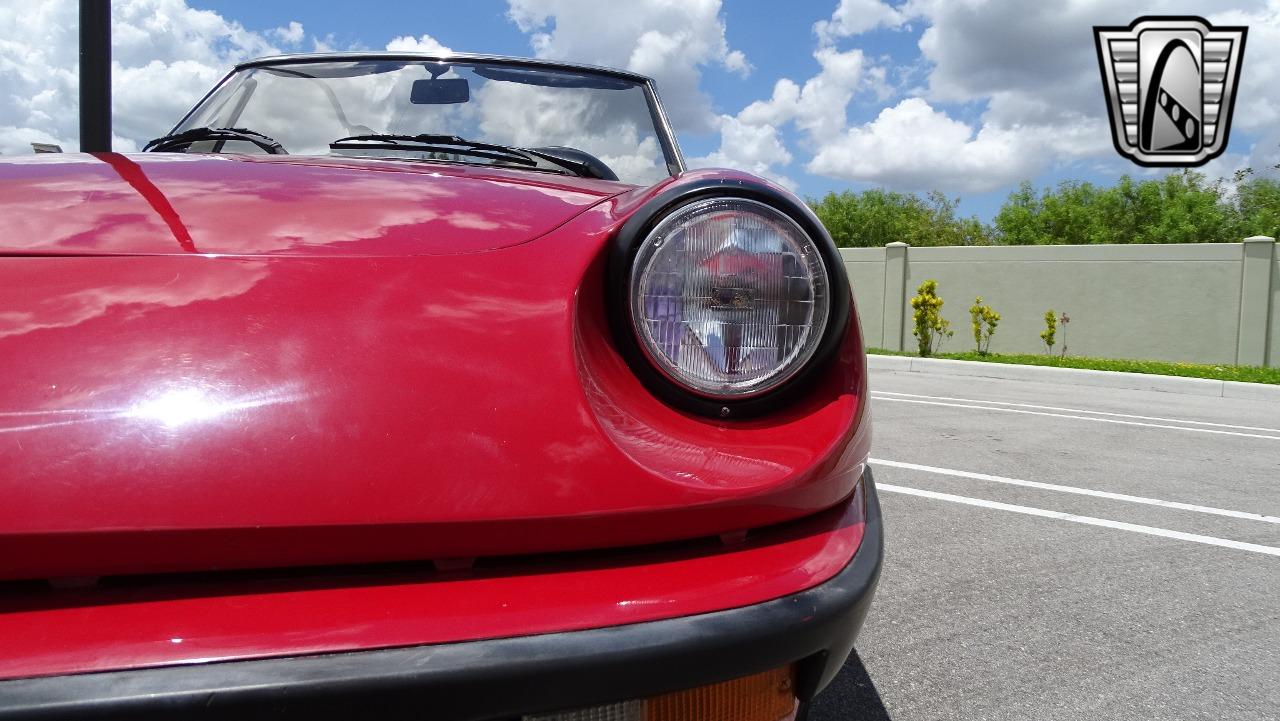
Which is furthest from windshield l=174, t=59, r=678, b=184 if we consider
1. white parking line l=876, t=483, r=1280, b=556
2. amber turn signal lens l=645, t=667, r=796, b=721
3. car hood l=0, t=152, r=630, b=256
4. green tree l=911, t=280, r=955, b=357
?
green tree l=911, t=280, r=955, b=357

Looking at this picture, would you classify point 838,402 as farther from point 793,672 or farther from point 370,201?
point 370,201

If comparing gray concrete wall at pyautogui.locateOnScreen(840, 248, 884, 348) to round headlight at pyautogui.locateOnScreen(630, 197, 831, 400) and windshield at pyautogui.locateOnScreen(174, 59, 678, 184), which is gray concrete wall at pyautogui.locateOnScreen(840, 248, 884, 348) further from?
round headlight at pyautogui.locateOnScreen(630, 197, 831, 400)

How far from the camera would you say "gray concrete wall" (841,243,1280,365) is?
43.9 ft

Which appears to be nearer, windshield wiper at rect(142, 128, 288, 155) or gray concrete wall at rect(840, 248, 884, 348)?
windshield wiper at rect(142, 128, 288, 155)

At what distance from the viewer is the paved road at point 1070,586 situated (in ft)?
5.94

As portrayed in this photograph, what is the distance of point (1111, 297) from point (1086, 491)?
12322 mm

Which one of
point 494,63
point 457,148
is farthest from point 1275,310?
point 457,148

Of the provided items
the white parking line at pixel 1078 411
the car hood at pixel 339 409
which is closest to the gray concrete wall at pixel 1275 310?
the white parking line at pixel 1078 411

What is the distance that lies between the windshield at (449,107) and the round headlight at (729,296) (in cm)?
115

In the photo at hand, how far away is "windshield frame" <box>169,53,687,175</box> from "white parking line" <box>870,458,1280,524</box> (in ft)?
8.30

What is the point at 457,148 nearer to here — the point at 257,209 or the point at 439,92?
the point at 439,92

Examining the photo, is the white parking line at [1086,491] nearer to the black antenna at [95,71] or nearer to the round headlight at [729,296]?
the round headlight at [729,296]

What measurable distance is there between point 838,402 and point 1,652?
0.88m

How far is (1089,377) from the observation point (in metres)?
10.6
